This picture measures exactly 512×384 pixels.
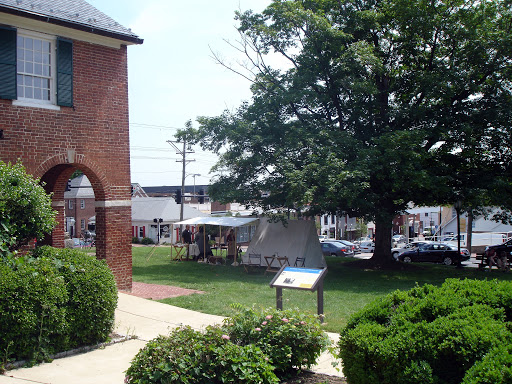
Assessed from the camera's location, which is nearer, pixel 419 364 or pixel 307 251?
pixel 419 364

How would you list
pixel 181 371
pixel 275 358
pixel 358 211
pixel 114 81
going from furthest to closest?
pixel 358 211, pixel 114 81, pixel 275 358, pixel 181 371

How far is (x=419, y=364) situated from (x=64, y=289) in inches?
213

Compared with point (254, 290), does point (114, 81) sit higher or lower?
higher

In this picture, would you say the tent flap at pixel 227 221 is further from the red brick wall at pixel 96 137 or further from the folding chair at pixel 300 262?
the red brick wall at pixel 96 137

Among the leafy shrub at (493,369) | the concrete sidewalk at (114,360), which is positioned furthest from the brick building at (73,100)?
the leafy shrub at (493,369)

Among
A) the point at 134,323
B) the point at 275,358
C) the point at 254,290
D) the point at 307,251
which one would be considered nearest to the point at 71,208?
the point at 307,251

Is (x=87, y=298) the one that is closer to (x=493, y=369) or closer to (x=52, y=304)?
(x=52, y=304)

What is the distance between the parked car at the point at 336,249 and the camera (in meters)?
39.8

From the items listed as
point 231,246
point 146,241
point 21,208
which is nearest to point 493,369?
point 21,208

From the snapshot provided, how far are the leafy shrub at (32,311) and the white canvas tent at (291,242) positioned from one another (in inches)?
631

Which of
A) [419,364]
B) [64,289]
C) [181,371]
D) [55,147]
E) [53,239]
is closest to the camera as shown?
[419,364]

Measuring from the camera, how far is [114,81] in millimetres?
13586

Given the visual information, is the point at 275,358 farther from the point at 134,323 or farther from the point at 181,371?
the point at 134,323

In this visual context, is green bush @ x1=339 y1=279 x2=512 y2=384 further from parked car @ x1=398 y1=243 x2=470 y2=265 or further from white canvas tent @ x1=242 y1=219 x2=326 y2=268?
parked car @ x1=398 y1=243 x2=470 y2=265
